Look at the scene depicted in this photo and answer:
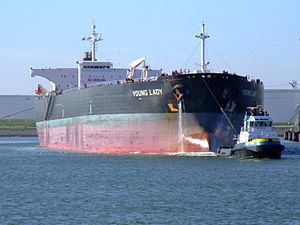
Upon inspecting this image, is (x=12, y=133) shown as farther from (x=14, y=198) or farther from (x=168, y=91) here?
(x=14, y=198)

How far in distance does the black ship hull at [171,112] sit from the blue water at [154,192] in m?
2.41

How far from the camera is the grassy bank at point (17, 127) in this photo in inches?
4021

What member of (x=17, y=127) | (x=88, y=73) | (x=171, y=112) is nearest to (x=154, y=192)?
(x=171, y=112)

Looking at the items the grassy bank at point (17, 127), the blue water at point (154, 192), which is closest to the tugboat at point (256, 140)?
the blue water at point (154, 192)

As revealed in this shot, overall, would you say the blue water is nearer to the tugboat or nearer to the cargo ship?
the tugboat

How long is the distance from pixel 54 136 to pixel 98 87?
11.6 meters

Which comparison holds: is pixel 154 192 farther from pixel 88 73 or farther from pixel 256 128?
pixel 88 73

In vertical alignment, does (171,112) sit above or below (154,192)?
above

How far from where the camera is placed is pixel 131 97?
4216 cm

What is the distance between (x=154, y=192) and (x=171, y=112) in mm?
15002

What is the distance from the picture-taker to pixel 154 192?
82.8ft

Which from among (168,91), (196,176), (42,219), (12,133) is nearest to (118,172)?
(196,176)

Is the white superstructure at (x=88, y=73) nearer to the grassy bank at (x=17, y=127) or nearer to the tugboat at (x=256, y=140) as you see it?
the tugboat at (x=256, y=140)

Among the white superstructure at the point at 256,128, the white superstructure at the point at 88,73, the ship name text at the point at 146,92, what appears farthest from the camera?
the white superstructure at the point at 88,73
